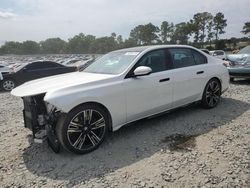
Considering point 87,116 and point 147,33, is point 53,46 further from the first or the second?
point 87,116

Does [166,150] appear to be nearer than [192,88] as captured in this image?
Yes

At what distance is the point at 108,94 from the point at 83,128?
2.07 feet

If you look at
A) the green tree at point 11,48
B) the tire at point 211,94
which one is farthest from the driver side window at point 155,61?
the green tree at point 11,48

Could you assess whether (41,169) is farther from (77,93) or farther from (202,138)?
(202,138)

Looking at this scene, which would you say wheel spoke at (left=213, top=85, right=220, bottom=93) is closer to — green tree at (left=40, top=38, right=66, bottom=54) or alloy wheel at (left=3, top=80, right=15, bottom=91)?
alloy wheel at (left=3, top=80, right=15, bottom=91)

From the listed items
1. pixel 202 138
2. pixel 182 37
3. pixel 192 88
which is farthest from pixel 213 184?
pixel 182 37

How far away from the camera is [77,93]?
150 inches

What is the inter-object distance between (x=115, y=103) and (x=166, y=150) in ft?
3.45

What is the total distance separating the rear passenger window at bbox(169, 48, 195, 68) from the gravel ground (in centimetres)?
110

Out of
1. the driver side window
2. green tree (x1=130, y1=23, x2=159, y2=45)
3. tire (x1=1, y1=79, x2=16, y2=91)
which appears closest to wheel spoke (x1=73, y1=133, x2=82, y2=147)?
the driver side window

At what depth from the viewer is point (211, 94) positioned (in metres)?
6.00

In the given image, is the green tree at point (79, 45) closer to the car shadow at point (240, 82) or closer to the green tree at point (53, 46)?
the green tree at point (53, 46)

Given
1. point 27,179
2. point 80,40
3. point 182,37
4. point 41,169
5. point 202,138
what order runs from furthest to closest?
point 80,40 < point 182,37 < point 202,138 < point 41,169 < point 27,179

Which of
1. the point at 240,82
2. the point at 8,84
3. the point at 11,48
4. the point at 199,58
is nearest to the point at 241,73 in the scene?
the point at 240,82
